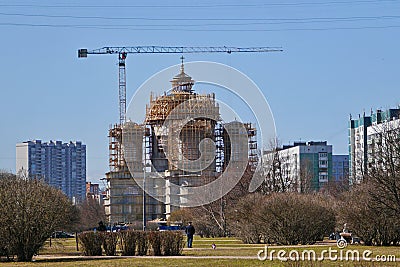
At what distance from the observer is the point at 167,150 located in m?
109

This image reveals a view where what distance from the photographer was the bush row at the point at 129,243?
37656 mm

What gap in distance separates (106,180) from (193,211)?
34.1m

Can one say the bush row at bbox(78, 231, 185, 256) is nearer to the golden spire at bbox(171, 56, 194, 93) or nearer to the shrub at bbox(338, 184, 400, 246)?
the shrub at bbox(338, 184, 400, 246)

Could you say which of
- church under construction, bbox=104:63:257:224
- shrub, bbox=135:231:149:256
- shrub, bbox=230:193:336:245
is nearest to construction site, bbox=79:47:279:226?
church under construction, bbox=104:63:257:224

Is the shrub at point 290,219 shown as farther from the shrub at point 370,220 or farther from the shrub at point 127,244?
the shrub at point 127,244

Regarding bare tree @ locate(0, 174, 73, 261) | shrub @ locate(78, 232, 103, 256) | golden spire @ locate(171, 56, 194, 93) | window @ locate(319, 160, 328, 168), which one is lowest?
shrub @ locate(78, 232, 103, 256)

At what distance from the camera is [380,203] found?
45.7 metres

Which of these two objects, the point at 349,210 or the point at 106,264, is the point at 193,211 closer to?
the point at 349,210

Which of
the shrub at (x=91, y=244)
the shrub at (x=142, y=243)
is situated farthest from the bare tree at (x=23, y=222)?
the shrub at (x=142, y=243)

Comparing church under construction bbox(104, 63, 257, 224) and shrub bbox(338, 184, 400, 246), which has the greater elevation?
church under construction bbox(104, 63, 257, 224)

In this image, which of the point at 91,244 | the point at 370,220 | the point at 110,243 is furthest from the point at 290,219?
the point at 91,244

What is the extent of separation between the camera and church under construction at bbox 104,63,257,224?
103 meters

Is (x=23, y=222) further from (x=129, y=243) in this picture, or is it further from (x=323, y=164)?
(x=323, y=164)

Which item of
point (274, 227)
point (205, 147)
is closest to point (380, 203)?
point (274, 227)
